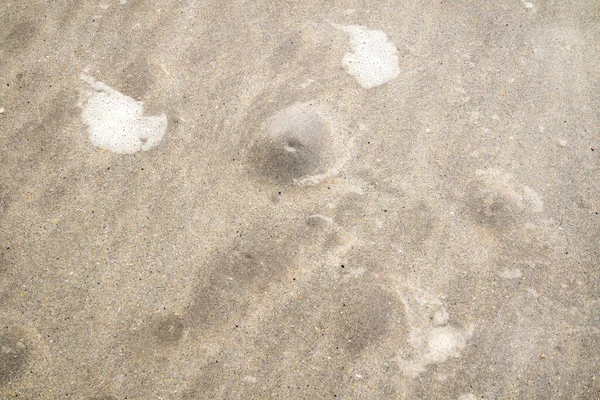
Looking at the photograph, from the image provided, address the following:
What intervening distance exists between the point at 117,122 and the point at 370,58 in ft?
11.1

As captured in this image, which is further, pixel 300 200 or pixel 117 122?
pixel 117 122

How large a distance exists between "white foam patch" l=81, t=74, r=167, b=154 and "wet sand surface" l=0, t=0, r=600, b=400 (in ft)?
0.10

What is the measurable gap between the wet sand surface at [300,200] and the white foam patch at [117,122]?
0.03 metres

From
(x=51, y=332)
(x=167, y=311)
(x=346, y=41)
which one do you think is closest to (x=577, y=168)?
(x=346, y=41)

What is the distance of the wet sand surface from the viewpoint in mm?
5180

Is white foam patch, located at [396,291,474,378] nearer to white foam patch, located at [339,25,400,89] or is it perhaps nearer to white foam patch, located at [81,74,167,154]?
white foam patch, located at [339,25,400,89]

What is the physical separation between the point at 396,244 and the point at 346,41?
3056mm

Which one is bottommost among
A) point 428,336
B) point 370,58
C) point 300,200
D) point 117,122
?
point 428,336

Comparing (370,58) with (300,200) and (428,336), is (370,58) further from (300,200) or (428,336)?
(428,336)

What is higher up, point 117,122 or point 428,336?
point 117,122

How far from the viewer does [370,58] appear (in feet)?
23.4

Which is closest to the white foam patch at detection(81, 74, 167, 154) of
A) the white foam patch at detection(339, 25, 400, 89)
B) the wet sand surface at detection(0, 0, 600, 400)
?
the wet sand surface at detection(0, 0, 600, 400)

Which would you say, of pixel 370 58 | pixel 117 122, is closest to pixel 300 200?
pixel 370 58

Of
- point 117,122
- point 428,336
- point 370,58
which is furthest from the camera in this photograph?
point 370,58
